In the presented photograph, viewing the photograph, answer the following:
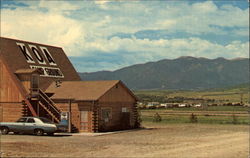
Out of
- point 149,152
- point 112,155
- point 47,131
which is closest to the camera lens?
point 112,155

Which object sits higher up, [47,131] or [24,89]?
[24,89]

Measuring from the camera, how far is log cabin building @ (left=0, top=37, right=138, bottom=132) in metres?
41.7

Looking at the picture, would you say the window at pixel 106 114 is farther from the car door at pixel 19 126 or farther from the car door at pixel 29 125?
the car door at pixel 19 126

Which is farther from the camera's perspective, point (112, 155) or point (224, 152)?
point (224, 152)

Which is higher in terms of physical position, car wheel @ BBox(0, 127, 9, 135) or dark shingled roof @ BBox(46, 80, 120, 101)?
dark shingled roof @ BBox(46, 80, 120, 101)

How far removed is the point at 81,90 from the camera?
44.1m

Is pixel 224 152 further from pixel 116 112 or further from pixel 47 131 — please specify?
pixel 116 112

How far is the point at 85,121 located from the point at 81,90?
392 centimetres

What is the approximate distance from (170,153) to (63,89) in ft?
76.3

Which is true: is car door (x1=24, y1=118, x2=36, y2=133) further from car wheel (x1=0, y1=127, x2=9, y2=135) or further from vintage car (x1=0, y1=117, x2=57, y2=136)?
car wheel (x1=0, y1=127, x2=9, y2=135)

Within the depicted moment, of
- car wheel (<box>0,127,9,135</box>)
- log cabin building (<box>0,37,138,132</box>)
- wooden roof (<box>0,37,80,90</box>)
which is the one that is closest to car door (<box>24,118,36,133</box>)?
car wheel (<box>0,127,9,135</box>)

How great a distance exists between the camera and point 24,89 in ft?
141

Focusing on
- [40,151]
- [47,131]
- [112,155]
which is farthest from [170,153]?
[47,131]

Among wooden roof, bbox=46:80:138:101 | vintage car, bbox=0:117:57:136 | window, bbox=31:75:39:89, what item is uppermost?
window, bbox=31:75:39:89
